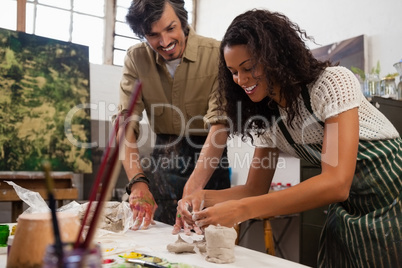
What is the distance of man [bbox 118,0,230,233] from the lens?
1.68 m

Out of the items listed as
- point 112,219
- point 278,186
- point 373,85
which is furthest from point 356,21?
point 112,219

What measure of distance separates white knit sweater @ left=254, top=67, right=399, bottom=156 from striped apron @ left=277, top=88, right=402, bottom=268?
30 mm

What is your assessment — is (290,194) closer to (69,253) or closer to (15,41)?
(69,253)

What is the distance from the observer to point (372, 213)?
1.15 meters

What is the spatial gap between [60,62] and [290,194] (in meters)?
3.28

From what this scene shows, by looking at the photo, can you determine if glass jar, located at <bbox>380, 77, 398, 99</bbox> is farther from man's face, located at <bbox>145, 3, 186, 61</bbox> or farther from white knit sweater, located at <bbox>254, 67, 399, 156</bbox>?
man's face, located at <bbox>145, 3, 186, 61</bbox>

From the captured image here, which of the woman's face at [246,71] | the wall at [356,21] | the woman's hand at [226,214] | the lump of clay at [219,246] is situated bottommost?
the lump of clay at [219,246]

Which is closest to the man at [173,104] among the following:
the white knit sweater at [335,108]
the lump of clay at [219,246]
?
the white knit sweater at [335,108]

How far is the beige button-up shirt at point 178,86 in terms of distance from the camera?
5.95 feet

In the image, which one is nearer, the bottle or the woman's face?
the woman's face

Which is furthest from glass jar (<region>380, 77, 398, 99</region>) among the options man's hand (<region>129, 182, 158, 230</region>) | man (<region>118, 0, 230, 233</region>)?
man's hand (<region>129, 182, 158, 230</region>)

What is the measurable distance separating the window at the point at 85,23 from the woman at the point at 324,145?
358 centimetres

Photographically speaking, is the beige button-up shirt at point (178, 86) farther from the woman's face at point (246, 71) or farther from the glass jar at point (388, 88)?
the glass jar at point (388, 88)

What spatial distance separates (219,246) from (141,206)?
1.88ft
